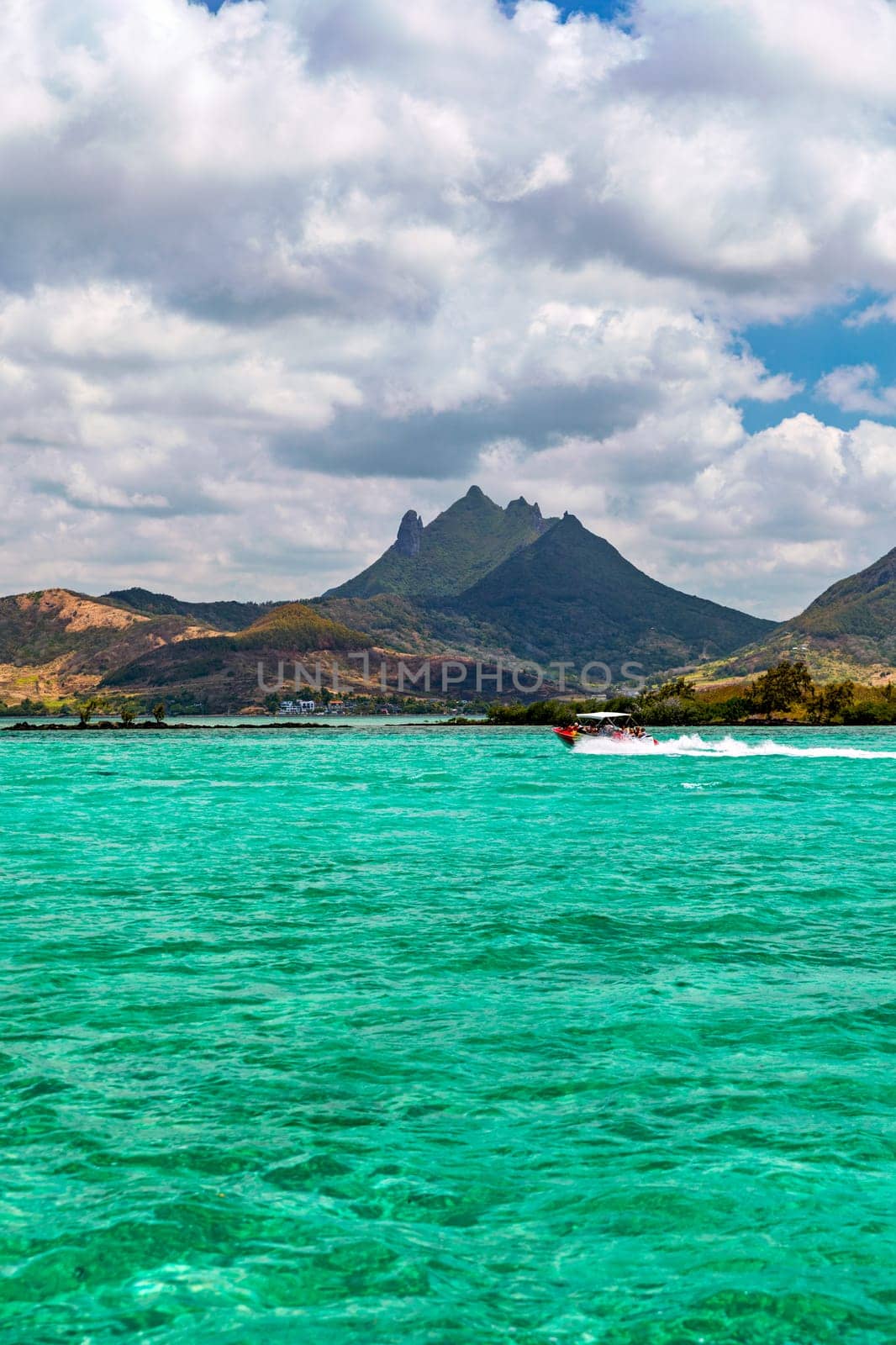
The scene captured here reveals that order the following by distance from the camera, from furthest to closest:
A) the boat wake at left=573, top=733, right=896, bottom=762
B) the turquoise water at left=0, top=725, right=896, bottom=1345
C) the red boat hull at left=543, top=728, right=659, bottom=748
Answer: the red boat hull at left=543, top=728, right=659, bottom=748 < the boat wake at left=573, top=733, right=896, bottom=762 < the turquoise water at left=0, top=725, right=896, bottom=1345

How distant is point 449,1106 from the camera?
49.6 feet

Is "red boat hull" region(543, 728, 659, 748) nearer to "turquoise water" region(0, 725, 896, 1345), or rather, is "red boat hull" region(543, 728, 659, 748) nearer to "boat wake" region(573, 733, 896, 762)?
"boat wake" region(573, 733, 896, 762)

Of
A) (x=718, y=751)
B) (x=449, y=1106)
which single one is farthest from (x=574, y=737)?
(x=449, y=1106)

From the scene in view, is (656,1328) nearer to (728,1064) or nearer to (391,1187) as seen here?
(391,1187)

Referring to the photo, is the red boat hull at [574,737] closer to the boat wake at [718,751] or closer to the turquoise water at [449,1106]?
the boat wake at [718,751]

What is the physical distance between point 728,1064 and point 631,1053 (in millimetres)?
1646

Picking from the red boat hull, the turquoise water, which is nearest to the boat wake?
the red boat hull

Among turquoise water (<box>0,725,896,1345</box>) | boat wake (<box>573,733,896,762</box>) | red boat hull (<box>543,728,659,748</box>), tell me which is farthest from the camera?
red boat hull (<box>543,728,659,748</box>)

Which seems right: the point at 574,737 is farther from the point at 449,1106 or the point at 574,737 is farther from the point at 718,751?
the point at 449,1106

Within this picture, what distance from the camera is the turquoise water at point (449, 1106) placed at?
10195 millimetres

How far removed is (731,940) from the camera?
2655 cm

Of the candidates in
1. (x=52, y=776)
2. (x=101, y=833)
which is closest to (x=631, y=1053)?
(x=101, y=833)

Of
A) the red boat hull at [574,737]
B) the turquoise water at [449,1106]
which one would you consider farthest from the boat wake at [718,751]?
the turquoise water at [449,1106]

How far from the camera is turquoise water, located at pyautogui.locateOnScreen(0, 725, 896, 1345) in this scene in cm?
1020
